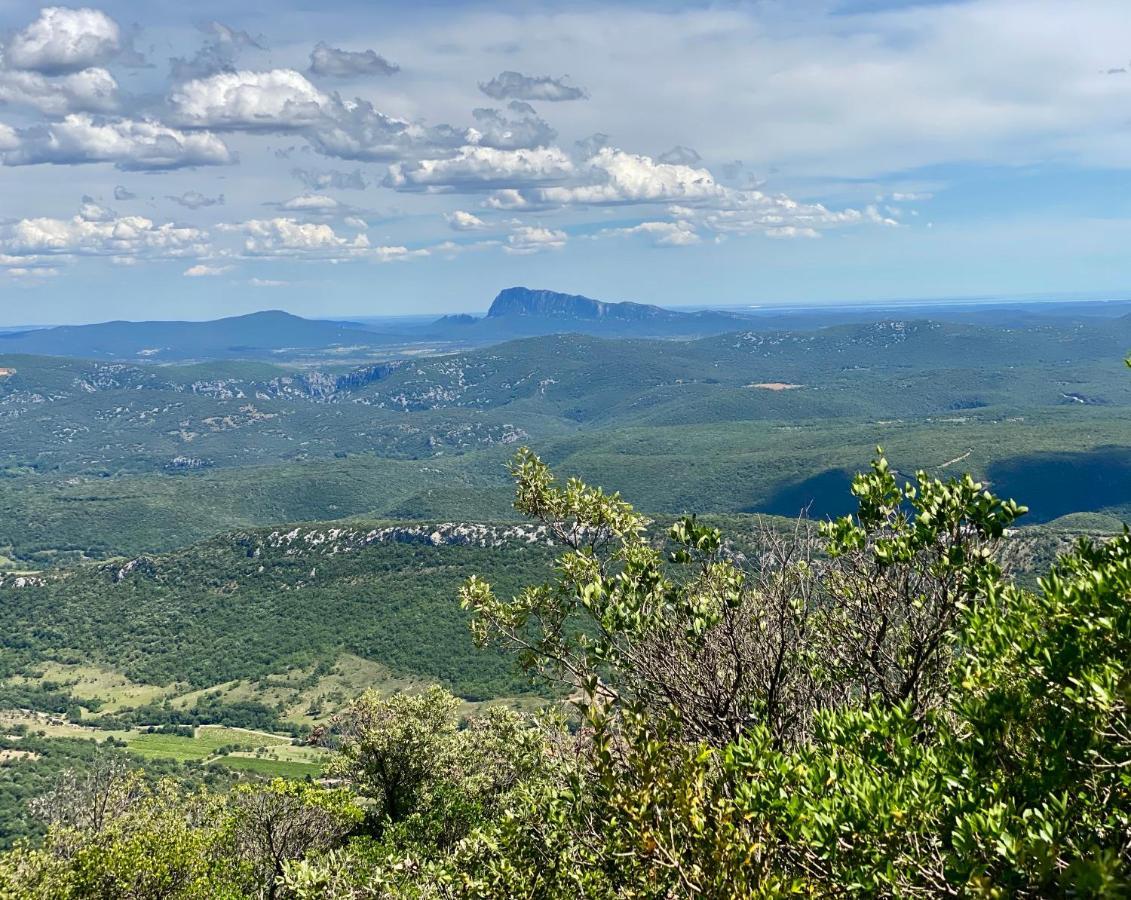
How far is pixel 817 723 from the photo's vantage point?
13055 mm

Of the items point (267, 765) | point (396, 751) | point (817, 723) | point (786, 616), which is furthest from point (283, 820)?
→ point (267, 765)

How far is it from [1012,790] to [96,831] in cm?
3265

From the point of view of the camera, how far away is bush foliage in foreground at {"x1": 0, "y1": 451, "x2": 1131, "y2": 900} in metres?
8.46

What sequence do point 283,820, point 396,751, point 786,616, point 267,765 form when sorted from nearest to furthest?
point 786,616 < point 283,820 < point 396,751 < point 267,765

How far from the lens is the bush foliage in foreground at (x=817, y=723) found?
846 cm

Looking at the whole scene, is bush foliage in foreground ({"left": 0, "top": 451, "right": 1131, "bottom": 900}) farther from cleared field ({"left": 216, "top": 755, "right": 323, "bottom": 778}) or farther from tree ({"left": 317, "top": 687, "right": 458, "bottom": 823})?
cleared field ({"left": 216, "top": 755, "right": 323, "bottom": 778})

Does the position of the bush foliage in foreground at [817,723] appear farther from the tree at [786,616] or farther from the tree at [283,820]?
the tree at [283,820]

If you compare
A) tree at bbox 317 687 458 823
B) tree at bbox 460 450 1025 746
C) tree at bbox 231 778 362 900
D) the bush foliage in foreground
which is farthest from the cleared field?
tree at bbox 460 450 1025 746

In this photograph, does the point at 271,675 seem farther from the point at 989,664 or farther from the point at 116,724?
the point at 989,664

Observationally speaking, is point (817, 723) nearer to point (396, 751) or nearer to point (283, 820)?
point (283, 820)

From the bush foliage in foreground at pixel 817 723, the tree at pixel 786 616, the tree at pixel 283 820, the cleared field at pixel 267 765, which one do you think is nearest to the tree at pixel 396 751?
the tree at pixel 283 820

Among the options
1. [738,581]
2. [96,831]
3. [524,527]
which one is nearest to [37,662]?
[524,527]

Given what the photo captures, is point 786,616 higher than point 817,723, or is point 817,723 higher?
point 786,616

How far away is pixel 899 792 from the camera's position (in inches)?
340
